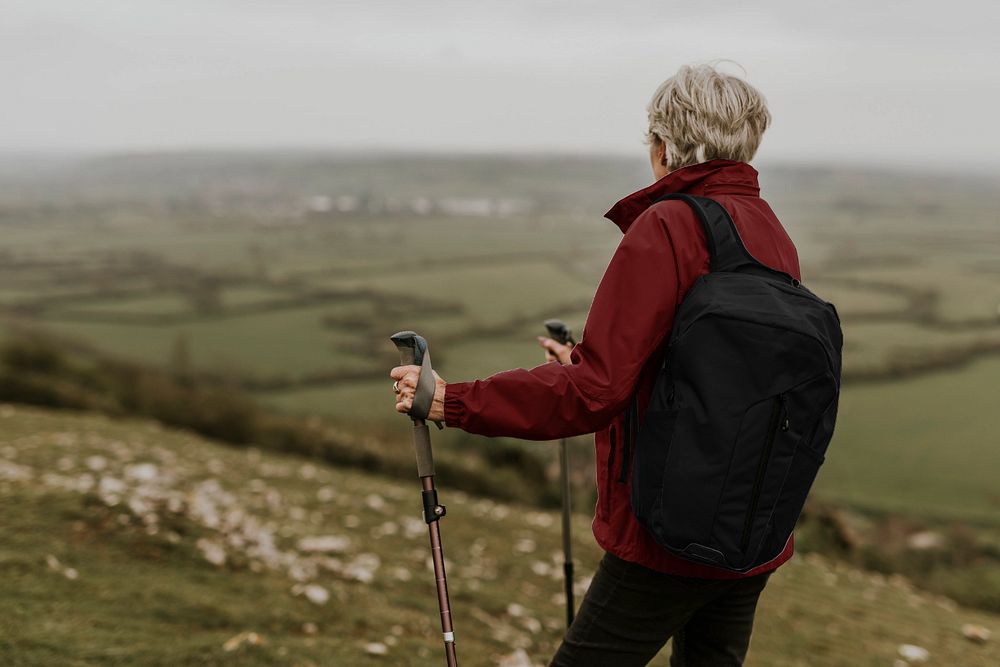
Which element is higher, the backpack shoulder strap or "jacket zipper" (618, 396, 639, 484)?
the backpack shoulder strap

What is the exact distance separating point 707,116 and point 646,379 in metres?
0.99

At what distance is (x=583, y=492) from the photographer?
16.4 metres

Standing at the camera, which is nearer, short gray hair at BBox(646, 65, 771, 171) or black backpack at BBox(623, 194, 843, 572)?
black backpack at BBox(623, 194, 843, 572)

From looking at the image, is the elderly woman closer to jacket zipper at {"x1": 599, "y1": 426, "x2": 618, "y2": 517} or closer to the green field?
jacket zipper at {"x1": 599, "y1": 426, "x2": 618, "y2": 517}

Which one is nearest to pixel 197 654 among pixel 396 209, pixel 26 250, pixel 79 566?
pixel 79 566

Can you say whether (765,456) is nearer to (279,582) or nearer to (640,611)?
(640,611)

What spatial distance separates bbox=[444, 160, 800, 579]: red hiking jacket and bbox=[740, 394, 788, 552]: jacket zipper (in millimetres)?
439

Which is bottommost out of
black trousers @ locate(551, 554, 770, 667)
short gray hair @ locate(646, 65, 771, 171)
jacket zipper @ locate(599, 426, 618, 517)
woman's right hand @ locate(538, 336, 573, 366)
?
black trousers @ locate(551, 554, 770, 667)

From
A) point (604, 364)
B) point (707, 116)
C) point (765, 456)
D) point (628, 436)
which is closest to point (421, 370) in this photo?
point (604, 364)

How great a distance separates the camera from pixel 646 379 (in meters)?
2.72

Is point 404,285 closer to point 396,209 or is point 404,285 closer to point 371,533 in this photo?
point 371,533

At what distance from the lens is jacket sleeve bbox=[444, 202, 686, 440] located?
2508mm

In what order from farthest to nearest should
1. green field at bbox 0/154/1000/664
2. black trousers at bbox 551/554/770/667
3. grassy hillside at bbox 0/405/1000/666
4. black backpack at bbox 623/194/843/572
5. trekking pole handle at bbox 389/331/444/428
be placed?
green field at bbox 0/154/1000/664 → grassy hillside at bbox 0/405/1000/666 → black trousers at bbox 551/554/770/667 → trekking pole handle at bbox 389/331/444/428 → black backpack at bbox 623/194/843/572

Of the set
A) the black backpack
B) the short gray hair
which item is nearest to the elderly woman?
the short gray hair
